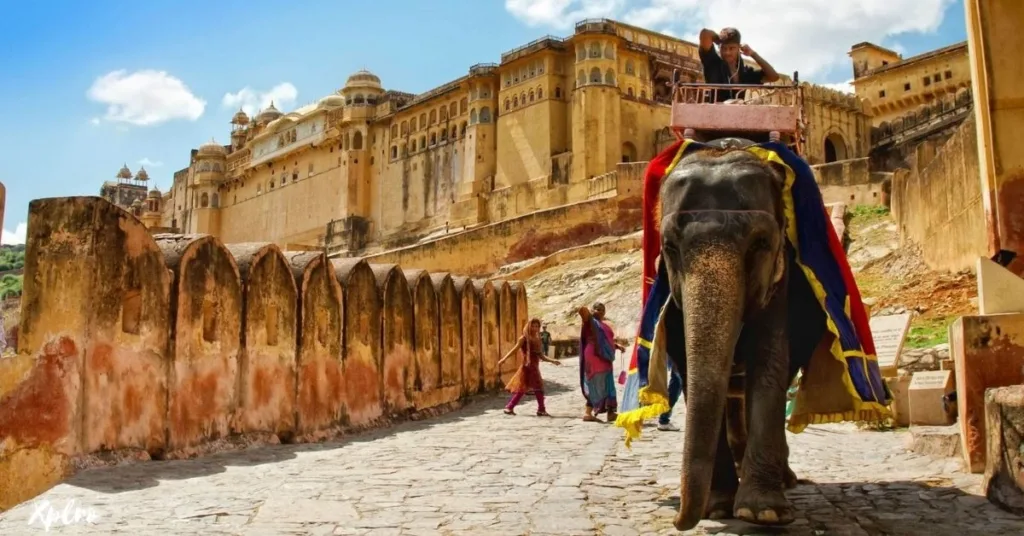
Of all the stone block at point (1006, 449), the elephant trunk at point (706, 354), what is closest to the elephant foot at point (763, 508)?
the elephant trunk at point (706, 354)

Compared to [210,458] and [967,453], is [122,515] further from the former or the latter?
[967,453]

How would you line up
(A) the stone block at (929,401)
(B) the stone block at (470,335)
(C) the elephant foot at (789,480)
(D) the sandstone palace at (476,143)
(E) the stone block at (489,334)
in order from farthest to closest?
(D) the sandstone palace at (476,143) → (E) the stone block at (489,334) → (B) the stone block at (470,335) → (A) the stone block at (929,401) → (C) the elephant foot at (789,480)

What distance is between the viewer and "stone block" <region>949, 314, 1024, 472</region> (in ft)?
18.1

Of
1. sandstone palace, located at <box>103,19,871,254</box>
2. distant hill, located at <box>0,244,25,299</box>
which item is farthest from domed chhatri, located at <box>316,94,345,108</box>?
distant hill, located at <box>0,244,25,299</box>

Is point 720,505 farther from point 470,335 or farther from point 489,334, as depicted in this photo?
point 489,334

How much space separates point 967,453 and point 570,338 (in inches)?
654

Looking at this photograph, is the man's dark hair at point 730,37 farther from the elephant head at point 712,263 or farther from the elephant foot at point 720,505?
the elephant foot at point 720,505

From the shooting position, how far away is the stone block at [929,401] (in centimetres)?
767

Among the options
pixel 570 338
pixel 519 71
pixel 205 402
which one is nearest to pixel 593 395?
pixel 205 402

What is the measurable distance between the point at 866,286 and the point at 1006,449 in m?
13.8

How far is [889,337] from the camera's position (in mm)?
9812

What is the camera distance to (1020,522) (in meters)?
4.49

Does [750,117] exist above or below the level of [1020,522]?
above

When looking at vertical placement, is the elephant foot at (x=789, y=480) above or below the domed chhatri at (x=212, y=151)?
below
